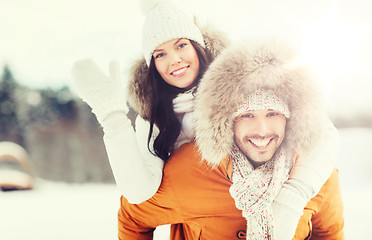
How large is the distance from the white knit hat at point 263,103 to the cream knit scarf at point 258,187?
0.13m

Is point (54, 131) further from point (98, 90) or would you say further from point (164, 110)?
point (98, 90)

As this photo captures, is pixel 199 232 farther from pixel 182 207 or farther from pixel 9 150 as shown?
pixel 9 150

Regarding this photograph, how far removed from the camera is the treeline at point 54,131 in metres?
6.86

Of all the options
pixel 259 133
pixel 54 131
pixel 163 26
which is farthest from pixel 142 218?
pixel 54 131

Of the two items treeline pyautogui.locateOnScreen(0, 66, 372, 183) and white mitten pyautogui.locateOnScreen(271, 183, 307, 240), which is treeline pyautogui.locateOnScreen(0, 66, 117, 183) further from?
white mitten pyautogui.locateOnScreen(271, 183, 307, 240)

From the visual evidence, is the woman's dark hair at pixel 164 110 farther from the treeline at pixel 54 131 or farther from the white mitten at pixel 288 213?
the treeline at pixel 54 131

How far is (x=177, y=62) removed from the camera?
1.13 m

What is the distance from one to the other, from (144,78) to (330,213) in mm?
853

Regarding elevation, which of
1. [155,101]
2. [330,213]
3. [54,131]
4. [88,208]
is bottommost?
[330,213]

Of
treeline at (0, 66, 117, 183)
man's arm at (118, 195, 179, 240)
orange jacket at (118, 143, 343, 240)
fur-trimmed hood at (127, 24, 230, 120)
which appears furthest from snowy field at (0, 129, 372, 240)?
treeline at (0, 66, 117, 183)

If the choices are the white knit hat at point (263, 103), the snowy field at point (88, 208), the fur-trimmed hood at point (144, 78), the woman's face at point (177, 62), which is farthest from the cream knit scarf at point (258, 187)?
the snowy field at point (88, 208)

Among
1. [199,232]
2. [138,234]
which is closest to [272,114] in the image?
[199,232]

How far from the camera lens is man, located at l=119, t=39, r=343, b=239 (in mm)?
846

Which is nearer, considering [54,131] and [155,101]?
[155,101]
